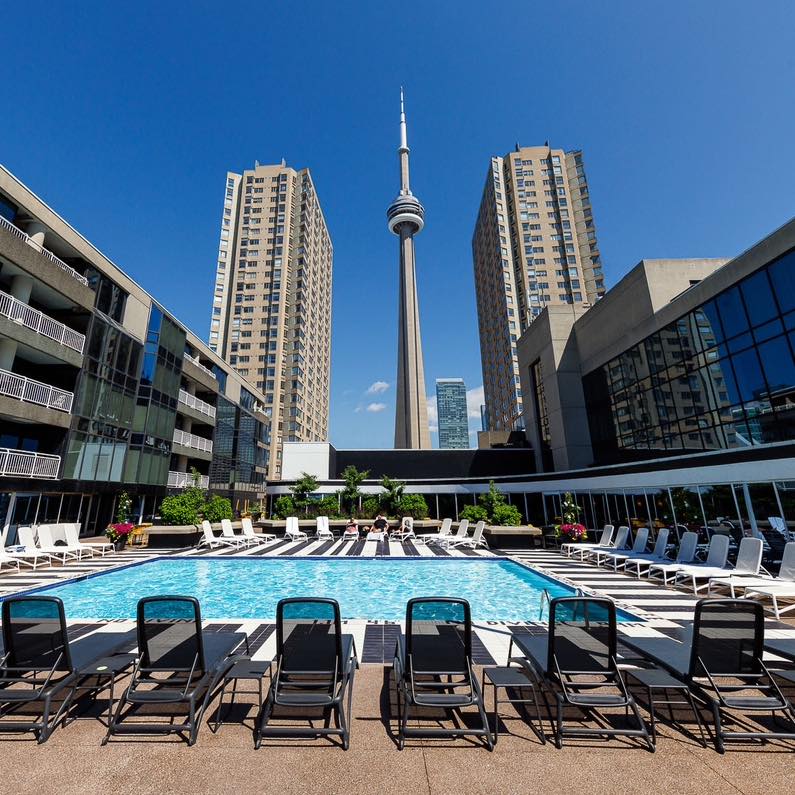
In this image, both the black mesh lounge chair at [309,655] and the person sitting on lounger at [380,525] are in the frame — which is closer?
the black mesh lounge chair at [309,655]

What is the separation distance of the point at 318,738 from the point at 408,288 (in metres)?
58.2

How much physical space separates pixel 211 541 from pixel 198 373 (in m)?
15.6

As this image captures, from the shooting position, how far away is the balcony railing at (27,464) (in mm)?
14234

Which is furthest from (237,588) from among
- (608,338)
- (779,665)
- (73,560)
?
(608,338)

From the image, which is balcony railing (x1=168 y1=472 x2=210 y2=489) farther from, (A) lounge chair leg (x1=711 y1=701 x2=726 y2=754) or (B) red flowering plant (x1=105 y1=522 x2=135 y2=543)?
(A) lounge chair leg (x1=711 y1=701 x2=726 y2=754)

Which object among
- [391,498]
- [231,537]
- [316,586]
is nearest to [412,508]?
[391,498]

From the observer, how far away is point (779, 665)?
5.02 m

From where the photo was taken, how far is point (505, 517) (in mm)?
18906

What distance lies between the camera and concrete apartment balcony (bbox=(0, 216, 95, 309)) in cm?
1414

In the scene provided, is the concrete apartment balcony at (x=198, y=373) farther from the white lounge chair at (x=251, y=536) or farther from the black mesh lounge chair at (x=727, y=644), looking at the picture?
the black mesh lounge chair at (x=727, y=644)

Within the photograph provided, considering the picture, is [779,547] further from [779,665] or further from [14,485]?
[14,485]

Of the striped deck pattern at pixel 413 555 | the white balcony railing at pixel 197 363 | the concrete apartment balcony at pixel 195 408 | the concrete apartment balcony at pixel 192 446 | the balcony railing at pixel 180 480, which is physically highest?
the white balcony railing at pixel 197 363

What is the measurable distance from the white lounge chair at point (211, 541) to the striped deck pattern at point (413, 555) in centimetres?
37

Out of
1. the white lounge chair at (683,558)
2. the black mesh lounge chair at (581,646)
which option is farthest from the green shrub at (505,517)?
the black mesh lounge chair at (581,646)
